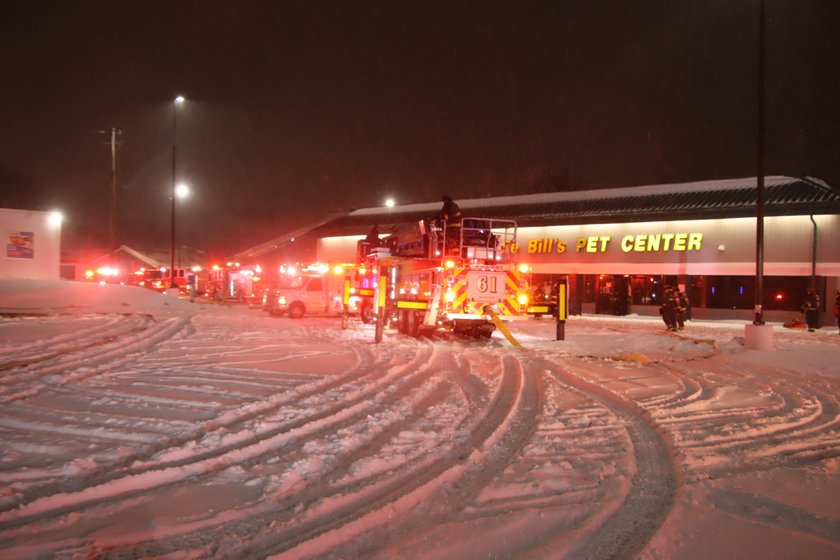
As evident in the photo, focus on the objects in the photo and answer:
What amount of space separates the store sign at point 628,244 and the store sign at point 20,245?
26.1 meters

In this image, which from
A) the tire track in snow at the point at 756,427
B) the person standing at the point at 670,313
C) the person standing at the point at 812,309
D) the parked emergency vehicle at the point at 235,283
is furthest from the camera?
the parked emergency vehicle at the point at 235,283

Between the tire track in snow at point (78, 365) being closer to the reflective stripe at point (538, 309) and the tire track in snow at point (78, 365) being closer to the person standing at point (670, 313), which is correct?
the reflective stripe at point (538, 309)

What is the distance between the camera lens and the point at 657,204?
112ft

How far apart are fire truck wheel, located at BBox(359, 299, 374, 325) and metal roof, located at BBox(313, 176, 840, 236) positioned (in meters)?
17.3

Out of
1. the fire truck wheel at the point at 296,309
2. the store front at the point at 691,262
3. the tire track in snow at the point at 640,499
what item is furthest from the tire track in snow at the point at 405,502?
the store front at the point at 691,262

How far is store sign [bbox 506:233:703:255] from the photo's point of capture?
32094 millimetres

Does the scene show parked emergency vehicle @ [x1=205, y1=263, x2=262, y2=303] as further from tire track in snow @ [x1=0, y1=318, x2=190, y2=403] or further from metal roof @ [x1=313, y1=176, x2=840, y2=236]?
tire track in snow @ [x1=0, y1=318, x2=190, y2=403]

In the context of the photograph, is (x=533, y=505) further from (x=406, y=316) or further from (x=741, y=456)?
(x=406, y=316)

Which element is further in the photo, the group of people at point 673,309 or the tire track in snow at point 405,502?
the group of people at point 673,309

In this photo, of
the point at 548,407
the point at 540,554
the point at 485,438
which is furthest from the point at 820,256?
the point at 540,554

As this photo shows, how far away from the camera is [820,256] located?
92.5 feet

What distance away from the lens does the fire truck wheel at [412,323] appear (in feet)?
59.8

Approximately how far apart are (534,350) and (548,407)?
7060mm

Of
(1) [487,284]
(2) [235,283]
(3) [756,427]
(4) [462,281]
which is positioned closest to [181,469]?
(3) [756,427]
